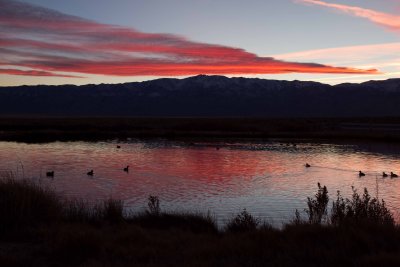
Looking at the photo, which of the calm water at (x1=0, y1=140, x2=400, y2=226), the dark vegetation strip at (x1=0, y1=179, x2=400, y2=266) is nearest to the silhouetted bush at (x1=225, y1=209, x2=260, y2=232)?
the dark vegetation strip at (x1=0, y1=179, x2=400, y2=266)

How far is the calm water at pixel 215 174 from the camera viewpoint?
19938 mm

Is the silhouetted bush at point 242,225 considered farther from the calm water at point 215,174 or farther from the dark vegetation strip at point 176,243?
the calm water at point 215,174

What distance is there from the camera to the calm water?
785 inches

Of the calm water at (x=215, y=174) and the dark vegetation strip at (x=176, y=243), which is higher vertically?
the dark vegetation strip at (x=176, y=243)

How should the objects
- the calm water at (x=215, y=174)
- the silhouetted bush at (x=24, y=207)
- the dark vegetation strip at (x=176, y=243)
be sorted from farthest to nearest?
the calm water at (x=215, y=174), the silhouetted bush at (x=24, y=207), the dark vegetation strip at (x=176, y=243)

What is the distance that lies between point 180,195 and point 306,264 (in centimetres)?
1254

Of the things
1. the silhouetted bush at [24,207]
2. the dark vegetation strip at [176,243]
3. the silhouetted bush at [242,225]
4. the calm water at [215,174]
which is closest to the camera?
the dark vegetation strip at [176,243]

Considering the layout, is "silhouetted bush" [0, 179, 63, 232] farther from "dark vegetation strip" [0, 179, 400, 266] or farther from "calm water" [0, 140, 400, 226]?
"calm water" [0, 140, 400, 226]

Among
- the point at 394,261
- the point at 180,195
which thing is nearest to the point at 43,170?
the point at 180,195

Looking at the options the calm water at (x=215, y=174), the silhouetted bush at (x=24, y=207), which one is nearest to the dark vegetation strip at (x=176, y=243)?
the silhouetted bush at (x=24, y=207)

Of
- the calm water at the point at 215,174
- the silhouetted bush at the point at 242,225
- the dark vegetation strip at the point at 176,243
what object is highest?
the dark vegetation strip at the point at 176,243

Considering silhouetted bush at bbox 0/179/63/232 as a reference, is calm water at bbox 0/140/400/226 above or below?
below

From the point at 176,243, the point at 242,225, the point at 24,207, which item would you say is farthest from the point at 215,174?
the point at 176,243

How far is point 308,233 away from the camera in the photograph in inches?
416
